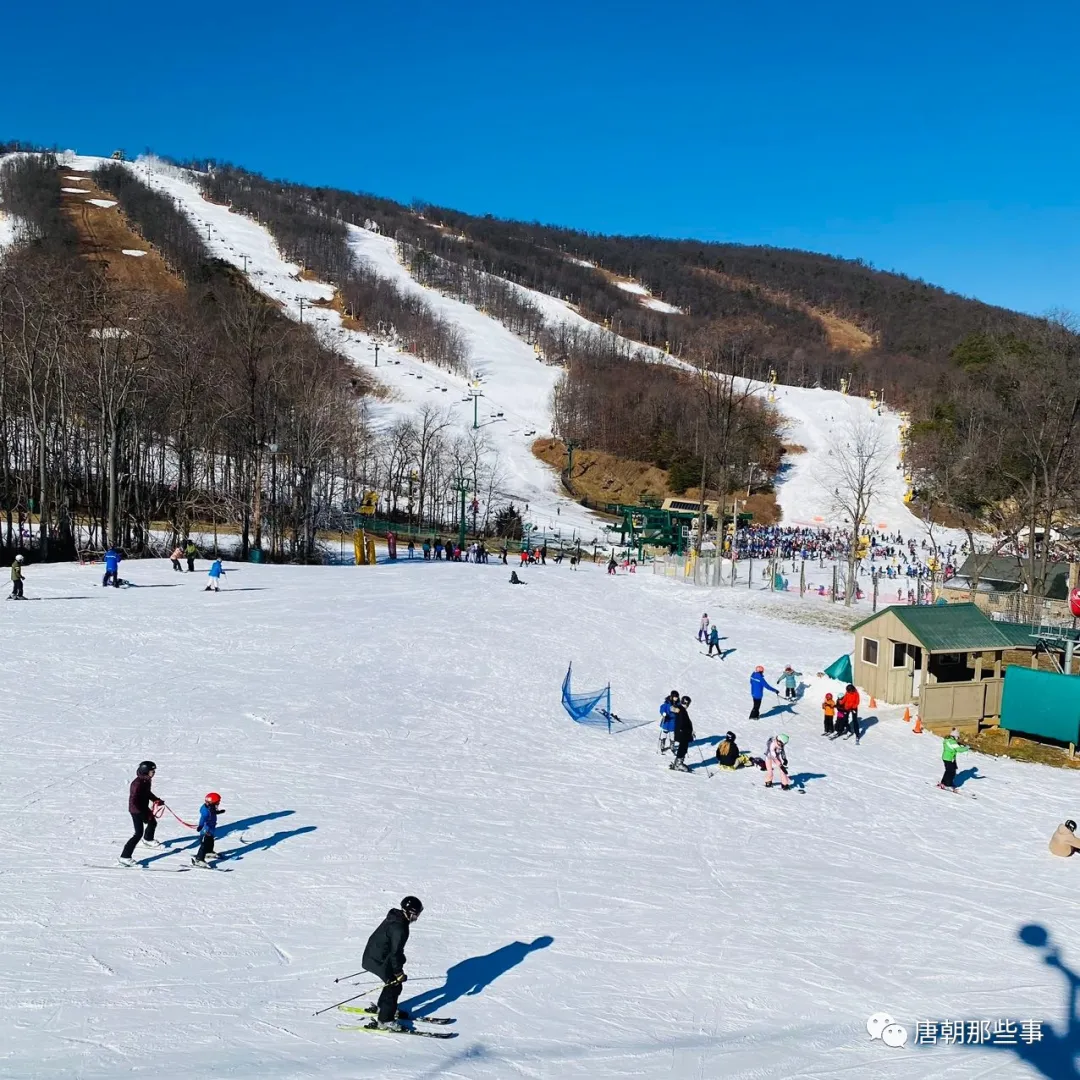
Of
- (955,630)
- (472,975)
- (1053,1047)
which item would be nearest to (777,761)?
(1053,1047)

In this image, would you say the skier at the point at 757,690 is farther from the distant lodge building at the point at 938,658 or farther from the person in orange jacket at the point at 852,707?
the distant lodge building at the point at 938,658

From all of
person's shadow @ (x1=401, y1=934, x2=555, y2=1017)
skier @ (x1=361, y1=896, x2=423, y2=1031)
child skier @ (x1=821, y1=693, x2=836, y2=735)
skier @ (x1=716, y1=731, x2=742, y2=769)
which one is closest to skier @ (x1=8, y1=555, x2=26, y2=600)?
skier @ (x1=716, y1=731, x2=742, y2=769)

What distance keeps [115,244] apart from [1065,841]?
447ft

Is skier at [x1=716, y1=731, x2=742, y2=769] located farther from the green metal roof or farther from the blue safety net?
the green metal roof

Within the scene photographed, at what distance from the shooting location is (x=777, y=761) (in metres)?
14.7

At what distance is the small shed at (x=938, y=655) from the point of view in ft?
62.5

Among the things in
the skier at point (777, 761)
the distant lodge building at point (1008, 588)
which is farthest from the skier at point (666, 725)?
the distant lodge building at point (1008, 588)

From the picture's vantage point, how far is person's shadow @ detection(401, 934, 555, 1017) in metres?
7.43

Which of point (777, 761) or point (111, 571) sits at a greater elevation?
point (111, 571)

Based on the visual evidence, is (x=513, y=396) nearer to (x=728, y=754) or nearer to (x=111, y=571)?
(x=111, y=571)

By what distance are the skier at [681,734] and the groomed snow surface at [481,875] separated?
0.50m

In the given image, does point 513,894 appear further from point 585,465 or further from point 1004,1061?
point 585,465

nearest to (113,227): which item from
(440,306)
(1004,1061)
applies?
(440,306)

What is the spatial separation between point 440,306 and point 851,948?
432 feet
